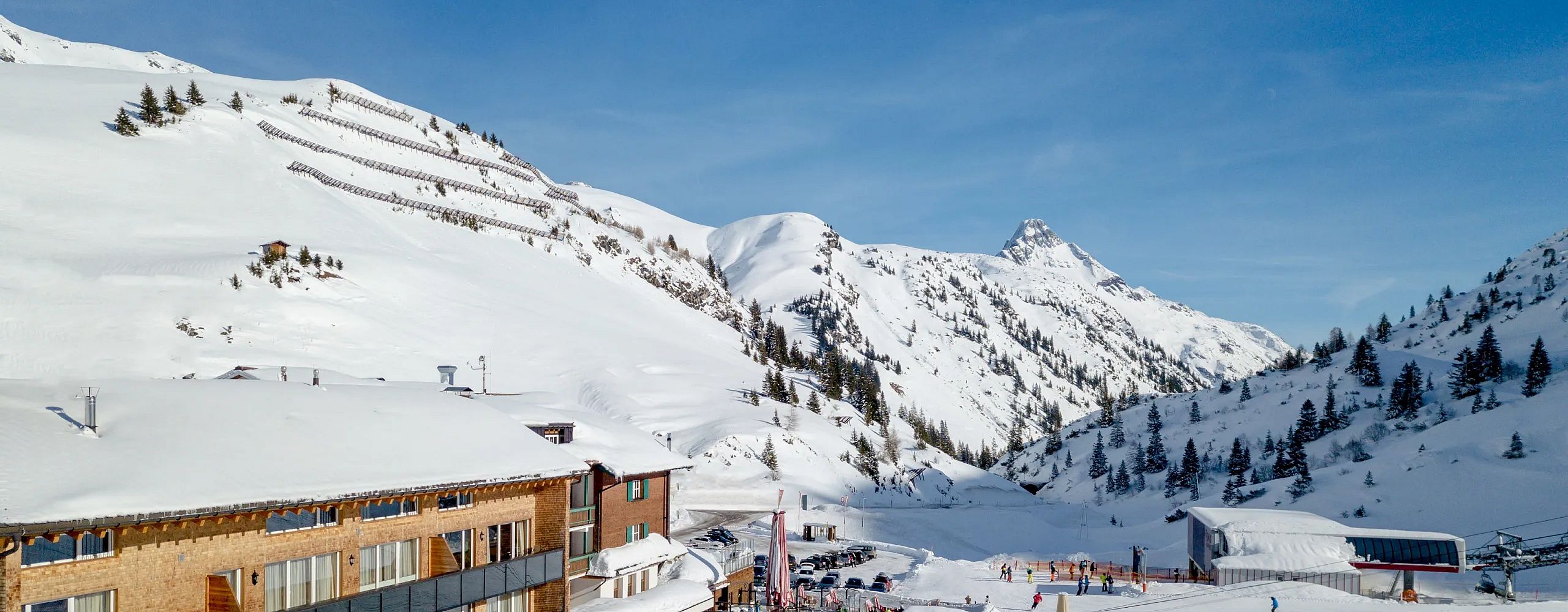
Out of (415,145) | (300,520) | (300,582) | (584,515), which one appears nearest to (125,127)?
(415,145)

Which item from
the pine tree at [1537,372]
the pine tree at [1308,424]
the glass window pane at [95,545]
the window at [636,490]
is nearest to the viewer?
the glass window pane at [95,545]

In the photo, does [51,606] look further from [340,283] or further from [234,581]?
[340,283]

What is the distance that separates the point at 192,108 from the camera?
11431 cm

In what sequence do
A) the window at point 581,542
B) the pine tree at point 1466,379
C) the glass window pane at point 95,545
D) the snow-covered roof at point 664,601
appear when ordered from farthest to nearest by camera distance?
the pine tree at point 1466,379 → the window at point 581,542 → the snow-covered roof at point 664,601 → the glass window pane at point 95,545

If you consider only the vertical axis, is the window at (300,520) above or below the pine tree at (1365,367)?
below

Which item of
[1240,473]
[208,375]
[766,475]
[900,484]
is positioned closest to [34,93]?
[208,375]

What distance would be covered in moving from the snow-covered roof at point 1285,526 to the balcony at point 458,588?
3701 cm

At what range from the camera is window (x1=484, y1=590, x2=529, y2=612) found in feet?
81.3

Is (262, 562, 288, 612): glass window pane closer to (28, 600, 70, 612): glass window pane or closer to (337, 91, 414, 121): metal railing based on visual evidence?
(28, 600, 70, 612): glass window pane

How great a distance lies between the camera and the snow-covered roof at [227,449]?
14.3 m

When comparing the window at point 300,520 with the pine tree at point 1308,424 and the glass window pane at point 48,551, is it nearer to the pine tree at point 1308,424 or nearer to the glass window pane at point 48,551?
the glass window pane at point 48,551

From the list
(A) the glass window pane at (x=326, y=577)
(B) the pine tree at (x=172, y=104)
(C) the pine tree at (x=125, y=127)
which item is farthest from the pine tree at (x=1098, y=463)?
(B) the pine tree at (x=172, y=104)

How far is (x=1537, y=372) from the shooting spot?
85.9 metres

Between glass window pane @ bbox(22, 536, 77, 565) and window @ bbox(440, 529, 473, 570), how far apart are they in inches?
338
